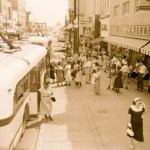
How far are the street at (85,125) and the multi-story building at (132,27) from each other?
412 cm

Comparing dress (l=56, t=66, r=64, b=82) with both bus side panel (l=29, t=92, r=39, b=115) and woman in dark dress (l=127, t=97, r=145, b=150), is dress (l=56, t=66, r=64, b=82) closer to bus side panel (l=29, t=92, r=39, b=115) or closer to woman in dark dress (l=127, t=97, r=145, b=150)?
bus side panel (l=29, t=92, r=39, b=115)

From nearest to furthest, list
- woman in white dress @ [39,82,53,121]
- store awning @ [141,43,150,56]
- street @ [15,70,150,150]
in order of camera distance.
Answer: street @ [15,70,150,150] < woman in white dress @ [39,82,53,121] < store awning @ [141,43,150,56]

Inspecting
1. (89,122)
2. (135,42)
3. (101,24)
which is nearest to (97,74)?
(89,122)

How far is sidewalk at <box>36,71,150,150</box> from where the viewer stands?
31.5ft

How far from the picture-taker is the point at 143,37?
65.8 feet

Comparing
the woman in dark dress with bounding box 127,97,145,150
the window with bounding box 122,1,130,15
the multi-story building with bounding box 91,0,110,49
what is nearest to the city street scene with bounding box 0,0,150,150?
the woman in dark dress with bounding box 127,97,145,150

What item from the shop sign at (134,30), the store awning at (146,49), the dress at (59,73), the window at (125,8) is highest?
the window at (125,8)

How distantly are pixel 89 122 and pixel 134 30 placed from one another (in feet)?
41.5

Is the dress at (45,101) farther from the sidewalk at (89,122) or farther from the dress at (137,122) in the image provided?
the dress at (137,122)

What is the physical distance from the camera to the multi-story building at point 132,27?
18.6 metres

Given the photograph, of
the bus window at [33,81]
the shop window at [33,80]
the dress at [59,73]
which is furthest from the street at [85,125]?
the dress at [59,73]

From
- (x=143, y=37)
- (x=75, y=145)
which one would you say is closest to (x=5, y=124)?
(x=75, y=145)

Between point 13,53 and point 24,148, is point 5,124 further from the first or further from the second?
point 13,53

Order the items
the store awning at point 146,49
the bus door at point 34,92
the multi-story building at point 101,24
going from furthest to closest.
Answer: the multi-story building at point 101,24 < the store awning at point 146,49 < the bus door at point 34,92
